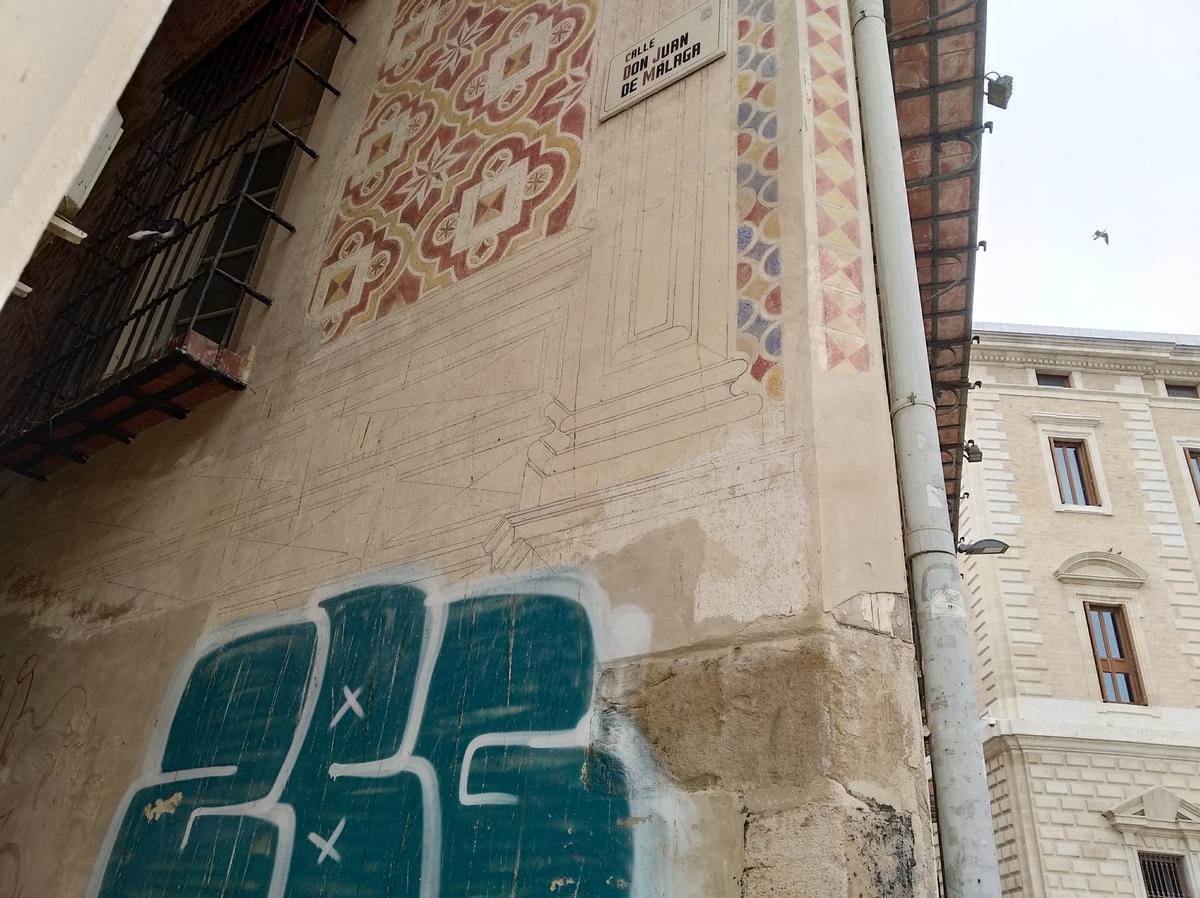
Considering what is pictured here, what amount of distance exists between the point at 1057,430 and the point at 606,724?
18104mm

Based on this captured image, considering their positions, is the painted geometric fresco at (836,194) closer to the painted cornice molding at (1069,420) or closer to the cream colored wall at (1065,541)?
the cream colored wall at (1065,541)

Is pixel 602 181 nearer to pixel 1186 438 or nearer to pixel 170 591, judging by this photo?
pixel 170 591

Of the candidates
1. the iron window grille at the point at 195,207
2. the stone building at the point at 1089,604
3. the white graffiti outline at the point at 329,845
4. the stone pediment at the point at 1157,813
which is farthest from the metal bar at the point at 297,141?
the stone pediment at the point at 1157,813

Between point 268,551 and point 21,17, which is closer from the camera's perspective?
point 21,17

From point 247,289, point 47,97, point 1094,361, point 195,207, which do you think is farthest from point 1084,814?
point 47,97

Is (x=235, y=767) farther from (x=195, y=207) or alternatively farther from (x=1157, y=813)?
(x=1157, y=813)

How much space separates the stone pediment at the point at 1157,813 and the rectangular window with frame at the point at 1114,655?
5.12 ft

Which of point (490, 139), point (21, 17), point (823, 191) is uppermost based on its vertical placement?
point (490, 139)

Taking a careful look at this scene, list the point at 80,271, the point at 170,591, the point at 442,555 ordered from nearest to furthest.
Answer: the point at 442,555 < the point at 170,591 < the point at 80,271

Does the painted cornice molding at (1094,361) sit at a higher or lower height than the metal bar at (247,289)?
higher

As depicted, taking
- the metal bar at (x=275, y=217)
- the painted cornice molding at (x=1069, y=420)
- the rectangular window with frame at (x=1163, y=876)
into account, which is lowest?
the rectangular window with frame at (x=1163, y=876)

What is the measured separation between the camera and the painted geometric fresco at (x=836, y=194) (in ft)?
9.14

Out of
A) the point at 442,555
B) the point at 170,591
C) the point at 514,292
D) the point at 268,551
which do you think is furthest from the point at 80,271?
the point at 442,555

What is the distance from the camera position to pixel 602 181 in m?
3.74
